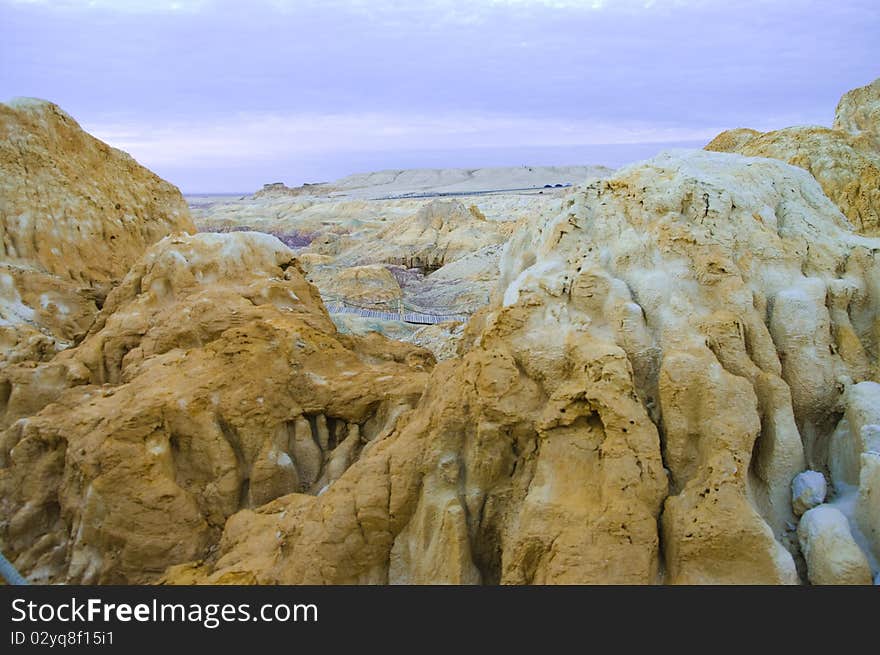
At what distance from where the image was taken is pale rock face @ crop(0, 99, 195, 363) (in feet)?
33.0

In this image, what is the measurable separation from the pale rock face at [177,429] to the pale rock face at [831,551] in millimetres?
3337

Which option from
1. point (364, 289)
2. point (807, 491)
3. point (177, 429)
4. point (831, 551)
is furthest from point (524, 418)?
point (364, 289)

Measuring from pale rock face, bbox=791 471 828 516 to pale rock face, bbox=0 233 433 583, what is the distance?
3.17m

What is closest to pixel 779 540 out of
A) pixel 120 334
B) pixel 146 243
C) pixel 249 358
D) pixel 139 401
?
pixel 249 358

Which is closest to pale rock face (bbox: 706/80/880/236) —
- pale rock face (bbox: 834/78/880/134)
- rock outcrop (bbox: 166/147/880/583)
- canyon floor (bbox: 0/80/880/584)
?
pale rock face (bbox: 834/78/880/134)

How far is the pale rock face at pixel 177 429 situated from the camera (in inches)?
226

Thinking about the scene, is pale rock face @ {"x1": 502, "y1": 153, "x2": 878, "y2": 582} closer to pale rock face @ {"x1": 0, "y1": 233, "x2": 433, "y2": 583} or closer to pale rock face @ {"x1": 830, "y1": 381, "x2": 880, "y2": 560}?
pale rock face @ {"x1": 830, "y1": 381, "x2": 880, "y2": 560}

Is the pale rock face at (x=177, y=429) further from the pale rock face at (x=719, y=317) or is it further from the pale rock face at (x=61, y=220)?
the pale rock face at (x=61, y=220)

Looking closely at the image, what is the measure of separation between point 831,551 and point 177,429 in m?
4.92

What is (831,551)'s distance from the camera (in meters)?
4.01

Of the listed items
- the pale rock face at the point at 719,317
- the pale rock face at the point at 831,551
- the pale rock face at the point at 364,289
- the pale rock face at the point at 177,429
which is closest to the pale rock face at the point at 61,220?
the pale rock face at the point at 177,429

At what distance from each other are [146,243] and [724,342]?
435 inches

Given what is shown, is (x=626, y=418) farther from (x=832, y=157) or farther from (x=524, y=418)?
(x=832, y=157)

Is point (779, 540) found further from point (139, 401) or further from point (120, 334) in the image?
point (120, 334)
